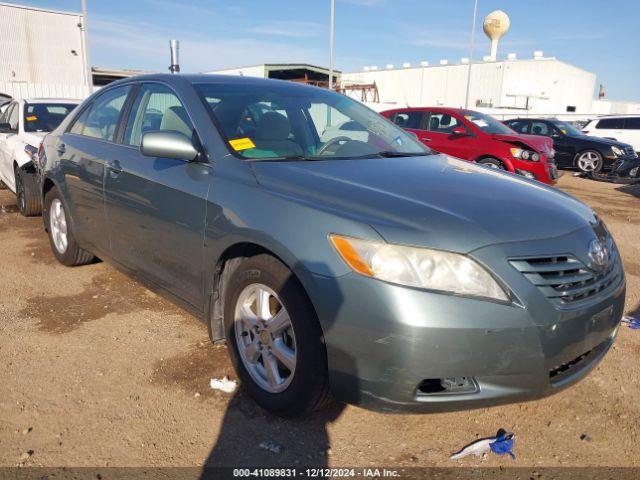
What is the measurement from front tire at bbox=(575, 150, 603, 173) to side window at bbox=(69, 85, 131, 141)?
43.7ft

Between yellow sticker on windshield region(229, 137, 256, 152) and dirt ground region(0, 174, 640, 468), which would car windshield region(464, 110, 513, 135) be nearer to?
dirt ground region(0, 174, 640, 468)

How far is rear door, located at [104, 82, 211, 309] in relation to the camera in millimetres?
2764

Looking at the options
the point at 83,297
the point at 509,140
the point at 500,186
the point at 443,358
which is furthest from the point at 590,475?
the point at 509,140

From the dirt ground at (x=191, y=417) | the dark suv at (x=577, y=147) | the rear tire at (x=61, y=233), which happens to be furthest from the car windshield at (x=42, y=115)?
the dark suv at (x=577, y=147)

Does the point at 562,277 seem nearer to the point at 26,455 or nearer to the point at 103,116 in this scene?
the point at 26,455

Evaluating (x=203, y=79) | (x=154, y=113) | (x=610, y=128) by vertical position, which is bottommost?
(x=610, y=128)

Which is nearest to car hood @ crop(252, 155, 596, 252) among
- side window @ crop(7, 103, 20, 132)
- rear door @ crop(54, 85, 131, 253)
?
rear door @ crop(54, 85, 131, 253)

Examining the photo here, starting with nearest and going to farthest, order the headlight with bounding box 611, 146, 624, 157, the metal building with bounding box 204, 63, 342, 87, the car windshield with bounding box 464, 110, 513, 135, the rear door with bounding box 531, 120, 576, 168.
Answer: the car windshield with bounding box 464, 110, 513, 135
the headlight with bounding box 611, 146, 624, 157
the rear door with bounding box 531, 120, 576, 168
the metal building with bounding box 204, 63, 342, 87

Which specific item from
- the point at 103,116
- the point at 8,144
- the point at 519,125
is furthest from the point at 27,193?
the point at 519,125

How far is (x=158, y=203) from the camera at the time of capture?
9.75 ft

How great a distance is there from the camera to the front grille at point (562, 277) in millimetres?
2010

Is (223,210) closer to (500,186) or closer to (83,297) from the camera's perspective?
(500,186)

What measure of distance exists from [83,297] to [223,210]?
2097mm

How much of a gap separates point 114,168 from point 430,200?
221 cm
